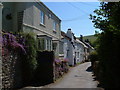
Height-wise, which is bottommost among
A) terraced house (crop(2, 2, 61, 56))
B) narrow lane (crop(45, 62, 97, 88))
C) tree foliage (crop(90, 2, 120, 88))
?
narrow lane (crop(45, 62, 97, 88))

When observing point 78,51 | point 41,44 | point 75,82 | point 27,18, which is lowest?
point 75,82

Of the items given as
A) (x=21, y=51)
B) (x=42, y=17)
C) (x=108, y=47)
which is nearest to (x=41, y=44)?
(x=42, y=17)

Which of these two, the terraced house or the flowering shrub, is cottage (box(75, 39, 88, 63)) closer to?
the terraced house

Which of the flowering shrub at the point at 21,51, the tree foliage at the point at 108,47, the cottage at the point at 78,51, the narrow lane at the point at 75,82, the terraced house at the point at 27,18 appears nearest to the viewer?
the tree foliage at the point at 108,47

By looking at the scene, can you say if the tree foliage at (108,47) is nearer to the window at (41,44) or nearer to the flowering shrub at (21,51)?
the flowering shrub at (21,51)

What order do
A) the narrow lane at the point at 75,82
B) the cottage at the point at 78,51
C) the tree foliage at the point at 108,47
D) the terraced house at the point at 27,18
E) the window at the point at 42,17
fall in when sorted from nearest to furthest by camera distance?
the tree foliage at the point at 108,47 < the narrow lane at the point at 75,82 < the terraced house at the point at 27,18 < the window at the point at 42,17 < the cottage at the point at 78,51

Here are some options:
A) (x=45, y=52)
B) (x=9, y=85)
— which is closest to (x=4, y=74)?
(x=9, y=85)

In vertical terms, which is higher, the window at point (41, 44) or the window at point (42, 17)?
the window at point (42, 17)

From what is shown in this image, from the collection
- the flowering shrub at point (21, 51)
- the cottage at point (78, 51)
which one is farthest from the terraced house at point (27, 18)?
the cottage at point (78, 51)

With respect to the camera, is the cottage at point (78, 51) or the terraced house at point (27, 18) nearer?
the terraced house at point (27, 18)

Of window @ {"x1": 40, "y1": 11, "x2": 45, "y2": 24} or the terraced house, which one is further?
window @ {"x1": 40, "y1": 11, "x2": 45, "y2": 24}

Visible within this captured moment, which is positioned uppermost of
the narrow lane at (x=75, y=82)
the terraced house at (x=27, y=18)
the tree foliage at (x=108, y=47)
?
the terraced house at (x=27, y=18)

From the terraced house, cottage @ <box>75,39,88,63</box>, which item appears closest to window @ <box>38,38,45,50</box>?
the terraced house

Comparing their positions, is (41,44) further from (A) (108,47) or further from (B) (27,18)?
(A) (108,47)
